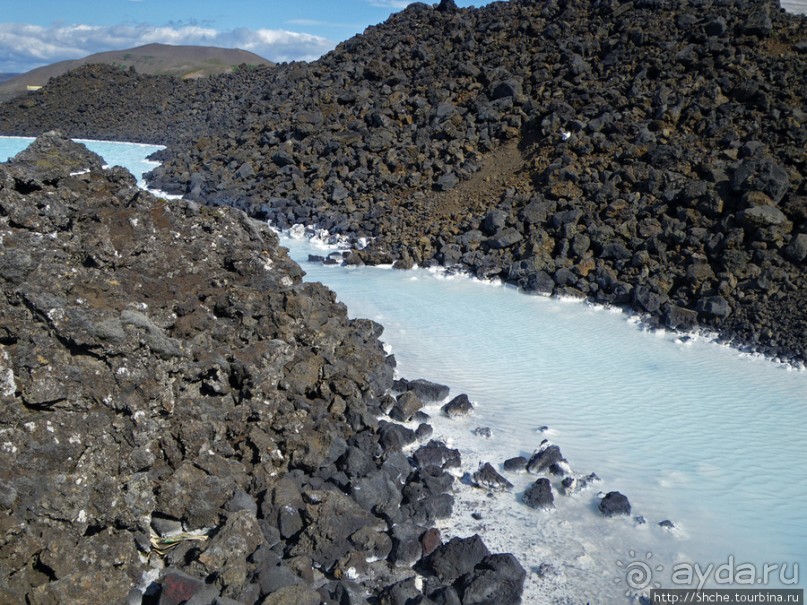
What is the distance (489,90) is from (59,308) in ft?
49.9

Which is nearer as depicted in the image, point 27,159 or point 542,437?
point 542,437

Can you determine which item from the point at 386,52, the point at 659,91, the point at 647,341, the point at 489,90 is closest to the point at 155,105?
the point at 386,52

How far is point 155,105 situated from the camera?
37000 millimetres

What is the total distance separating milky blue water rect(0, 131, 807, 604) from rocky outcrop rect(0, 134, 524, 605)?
770 mm

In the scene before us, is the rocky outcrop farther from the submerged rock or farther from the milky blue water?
the submerged rock

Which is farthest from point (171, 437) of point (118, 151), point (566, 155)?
point (118, 151)

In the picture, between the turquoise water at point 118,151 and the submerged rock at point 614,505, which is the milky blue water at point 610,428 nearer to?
the submerged rock at point 614,505

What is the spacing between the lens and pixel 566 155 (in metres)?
14.7

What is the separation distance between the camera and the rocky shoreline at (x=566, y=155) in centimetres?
1123

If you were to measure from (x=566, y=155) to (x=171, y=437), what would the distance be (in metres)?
11.4

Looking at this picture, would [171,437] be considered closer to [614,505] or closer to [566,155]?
[614,505]

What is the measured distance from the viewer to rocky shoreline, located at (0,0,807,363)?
11.2 metres

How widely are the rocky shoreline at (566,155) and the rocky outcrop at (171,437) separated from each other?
644 centimetres

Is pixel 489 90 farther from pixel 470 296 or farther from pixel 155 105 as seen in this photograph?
pixel 155 105
